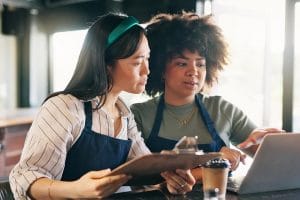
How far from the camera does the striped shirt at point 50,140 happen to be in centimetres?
136

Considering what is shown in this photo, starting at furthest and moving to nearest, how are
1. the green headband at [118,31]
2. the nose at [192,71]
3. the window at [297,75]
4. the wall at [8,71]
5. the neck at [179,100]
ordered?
the wall at [8,71], the window at [297,75], the neck at [179,100], the nose at [192,71], the green headband at [118,31]

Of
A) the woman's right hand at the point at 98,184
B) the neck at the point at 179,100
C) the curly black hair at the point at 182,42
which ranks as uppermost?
the curly black hair at the point at 182,42

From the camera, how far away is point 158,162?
118cm

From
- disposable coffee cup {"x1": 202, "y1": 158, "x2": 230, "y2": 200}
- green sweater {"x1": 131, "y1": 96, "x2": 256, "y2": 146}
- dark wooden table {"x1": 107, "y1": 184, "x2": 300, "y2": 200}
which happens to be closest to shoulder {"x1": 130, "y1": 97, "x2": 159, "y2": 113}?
green sweater {"x1": 131, "y1": 96, "x2": 256, "y2": 146}

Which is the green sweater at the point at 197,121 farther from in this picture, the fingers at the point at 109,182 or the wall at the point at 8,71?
the wall at the point at 8,71

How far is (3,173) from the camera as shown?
395cm

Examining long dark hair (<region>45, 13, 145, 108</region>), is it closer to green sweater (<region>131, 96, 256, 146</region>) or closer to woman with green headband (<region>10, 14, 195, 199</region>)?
woman with green headband (<region>10, 14, 195, 199</region>)

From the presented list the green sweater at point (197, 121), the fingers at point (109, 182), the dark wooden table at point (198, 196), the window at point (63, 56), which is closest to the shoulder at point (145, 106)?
the green sweater at point (197, 121)

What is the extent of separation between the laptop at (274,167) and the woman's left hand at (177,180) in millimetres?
152

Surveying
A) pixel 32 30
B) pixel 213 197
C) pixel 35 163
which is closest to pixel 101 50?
pixel 35 163

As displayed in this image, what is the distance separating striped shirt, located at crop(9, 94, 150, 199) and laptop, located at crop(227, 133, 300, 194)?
1.79 ft

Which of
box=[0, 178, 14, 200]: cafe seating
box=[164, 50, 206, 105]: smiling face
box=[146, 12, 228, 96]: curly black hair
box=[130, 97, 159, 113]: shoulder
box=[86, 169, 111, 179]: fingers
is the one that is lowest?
box=[0, 178, 14, 200]: cafe seating

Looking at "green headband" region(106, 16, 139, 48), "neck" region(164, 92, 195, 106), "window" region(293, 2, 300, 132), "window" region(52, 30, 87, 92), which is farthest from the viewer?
"window" region(52, 30, 87, 92)

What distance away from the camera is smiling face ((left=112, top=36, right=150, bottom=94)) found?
1.57m
